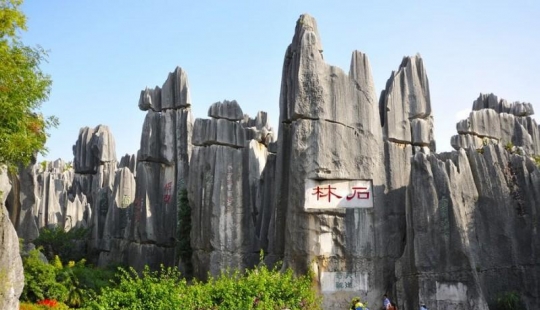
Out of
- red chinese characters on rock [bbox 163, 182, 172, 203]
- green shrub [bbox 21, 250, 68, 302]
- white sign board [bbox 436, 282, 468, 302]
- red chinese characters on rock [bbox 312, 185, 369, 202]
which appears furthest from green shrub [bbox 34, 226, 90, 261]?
white sign board [bbox 436, 282, 468, 302]

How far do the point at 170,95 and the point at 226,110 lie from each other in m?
5.44

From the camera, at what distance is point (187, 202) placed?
21.0m

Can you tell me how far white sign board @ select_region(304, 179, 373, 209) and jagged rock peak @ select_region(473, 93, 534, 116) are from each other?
16174 millimetres

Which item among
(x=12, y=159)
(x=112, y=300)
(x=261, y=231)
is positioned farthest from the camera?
(x=261, y=231)

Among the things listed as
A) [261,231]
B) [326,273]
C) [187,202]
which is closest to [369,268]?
[326,273]

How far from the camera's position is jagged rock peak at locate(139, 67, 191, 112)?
2445cm

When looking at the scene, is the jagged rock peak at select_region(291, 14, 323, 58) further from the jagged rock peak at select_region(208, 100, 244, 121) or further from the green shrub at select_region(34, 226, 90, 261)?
the green shrub at select_region(34, 226, 90, 261)

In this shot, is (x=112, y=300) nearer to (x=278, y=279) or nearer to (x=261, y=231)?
(x=278, y=279)

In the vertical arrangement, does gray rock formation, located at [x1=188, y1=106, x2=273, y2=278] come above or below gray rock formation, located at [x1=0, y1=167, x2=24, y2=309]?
above

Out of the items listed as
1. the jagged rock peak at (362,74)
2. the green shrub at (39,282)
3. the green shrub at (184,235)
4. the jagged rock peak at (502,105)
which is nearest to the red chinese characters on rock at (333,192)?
the jagged rock peak at (362,74)

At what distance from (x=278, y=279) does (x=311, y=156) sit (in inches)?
135

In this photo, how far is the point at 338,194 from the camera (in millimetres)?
14898

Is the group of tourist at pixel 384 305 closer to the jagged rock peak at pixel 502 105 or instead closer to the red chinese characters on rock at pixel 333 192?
the red chinese characters on rock at pixel 333 192

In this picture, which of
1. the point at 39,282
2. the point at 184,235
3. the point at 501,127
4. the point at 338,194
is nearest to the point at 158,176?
the point at 184,235
